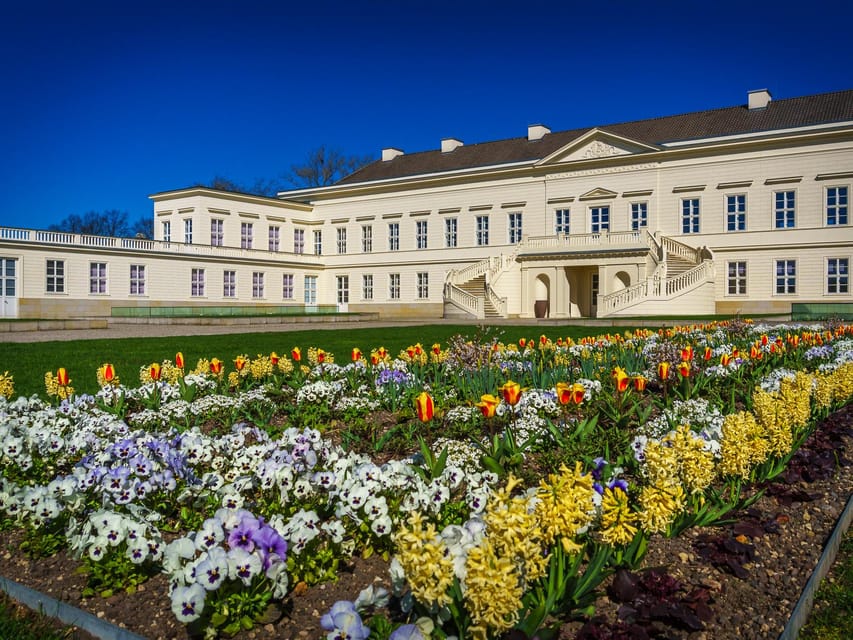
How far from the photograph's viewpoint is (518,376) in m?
7.34

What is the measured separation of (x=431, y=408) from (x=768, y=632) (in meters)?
2.05

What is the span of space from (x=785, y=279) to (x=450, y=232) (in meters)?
18.3

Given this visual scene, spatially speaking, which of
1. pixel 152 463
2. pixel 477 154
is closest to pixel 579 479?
pixel 152 463

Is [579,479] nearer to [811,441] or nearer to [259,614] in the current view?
[259,614]

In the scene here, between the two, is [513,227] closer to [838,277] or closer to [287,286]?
[287,286]

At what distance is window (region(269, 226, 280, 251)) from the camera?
46625mm

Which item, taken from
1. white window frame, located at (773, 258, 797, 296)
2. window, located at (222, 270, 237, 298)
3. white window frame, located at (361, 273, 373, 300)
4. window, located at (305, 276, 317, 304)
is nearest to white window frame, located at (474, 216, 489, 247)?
white window frame, located at (361, 273, 373, 300)

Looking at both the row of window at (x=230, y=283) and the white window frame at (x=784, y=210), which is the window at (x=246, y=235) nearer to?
the row of window at (x=230, y=283)

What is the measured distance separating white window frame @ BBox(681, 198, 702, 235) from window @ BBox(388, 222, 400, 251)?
681 inches

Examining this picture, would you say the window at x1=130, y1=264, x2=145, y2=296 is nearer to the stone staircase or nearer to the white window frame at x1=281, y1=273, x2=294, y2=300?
the white window frame at x1=281, y1=273, x2=294, y2=300

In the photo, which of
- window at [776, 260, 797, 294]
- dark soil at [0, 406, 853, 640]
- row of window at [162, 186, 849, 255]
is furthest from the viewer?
window at [776, 260, 797, 294]

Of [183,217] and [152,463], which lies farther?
[183,217]

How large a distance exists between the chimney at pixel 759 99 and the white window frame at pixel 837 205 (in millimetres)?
6538

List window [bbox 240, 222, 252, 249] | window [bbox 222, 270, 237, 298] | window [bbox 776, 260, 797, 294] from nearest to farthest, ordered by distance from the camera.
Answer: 1. window [bbox 776, 260, 797, 294]
2. window [bbox 222, 270, 237, 298]
3. window [bbox 240, 222, 252, 249]
